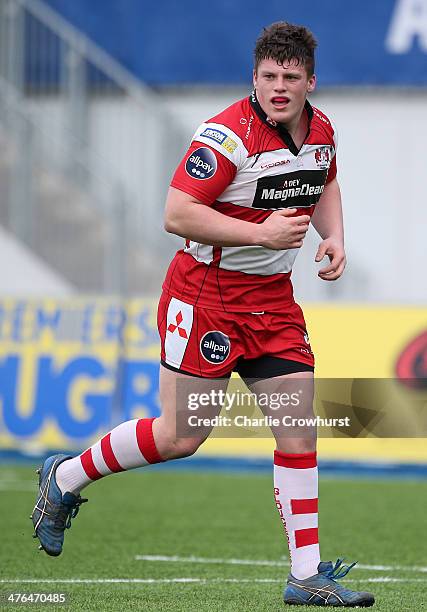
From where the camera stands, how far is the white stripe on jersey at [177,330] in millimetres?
5078

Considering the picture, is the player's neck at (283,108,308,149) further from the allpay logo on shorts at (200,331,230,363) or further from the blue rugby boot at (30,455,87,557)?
the blue rugby boot at (30,455,87,557)

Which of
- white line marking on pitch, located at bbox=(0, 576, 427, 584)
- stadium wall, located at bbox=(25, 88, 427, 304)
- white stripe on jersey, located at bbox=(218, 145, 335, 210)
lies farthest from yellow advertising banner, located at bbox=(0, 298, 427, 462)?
white stripe on jersey, located at bbox=(218, 145, 335, 210)

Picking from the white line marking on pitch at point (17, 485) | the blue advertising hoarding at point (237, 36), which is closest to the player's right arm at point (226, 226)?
the white line marking on pitch at point (17, 485)

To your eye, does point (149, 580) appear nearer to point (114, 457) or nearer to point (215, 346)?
point (114, 457)

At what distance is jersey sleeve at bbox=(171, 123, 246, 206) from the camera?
4816 millimetres

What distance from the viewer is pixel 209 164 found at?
4.82m

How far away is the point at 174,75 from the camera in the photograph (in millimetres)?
18688

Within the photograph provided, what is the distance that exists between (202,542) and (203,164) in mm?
3017

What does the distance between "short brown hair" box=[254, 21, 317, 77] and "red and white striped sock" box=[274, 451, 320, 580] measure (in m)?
1.49

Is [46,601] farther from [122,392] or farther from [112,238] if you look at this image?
[112,238]

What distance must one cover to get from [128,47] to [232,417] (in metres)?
13.5

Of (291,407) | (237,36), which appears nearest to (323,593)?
(291,407)

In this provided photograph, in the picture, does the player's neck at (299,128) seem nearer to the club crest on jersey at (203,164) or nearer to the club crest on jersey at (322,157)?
the club crest on jersey at (322,157)

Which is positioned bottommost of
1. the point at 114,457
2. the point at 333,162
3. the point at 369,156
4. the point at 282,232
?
the point at 114,457
